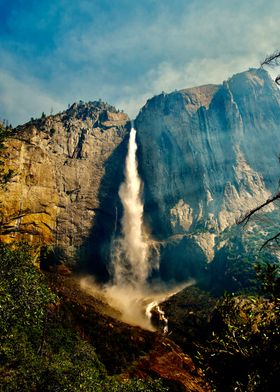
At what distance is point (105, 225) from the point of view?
350 ft

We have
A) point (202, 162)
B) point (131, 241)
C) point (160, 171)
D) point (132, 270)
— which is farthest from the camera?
point (160, 171)

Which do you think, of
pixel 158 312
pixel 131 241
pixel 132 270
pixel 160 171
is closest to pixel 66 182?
pixel 131 241

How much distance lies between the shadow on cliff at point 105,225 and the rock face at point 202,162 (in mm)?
A: 9492

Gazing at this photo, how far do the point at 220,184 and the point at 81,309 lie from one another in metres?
68.9

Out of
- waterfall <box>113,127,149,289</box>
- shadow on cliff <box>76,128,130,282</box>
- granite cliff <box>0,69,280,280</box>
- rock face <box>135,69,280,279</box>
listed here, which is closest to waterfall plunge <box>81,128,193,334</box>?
waterfall <box>113,127,149,289</box>

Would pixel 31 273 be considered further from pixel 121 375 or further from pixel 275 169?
pixel 275 169

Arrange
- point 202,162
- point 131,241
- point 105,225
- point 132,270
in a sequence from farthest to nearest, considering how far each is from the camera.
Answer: point 202,162 → point 105,225 → point 131,241 → point 132,270

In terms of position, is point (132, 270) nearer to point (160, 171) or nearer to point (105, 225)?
point (105, 225)

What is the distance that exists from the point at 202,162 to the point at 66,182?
47.6 m

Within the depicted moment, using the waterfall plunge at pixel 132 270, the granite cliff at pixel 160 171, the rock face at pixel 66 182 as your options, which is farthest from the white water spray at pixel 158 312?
the rock face at pixel 66 182

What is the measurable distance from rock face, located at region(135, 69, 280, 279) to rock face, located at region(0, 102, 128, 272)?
13631 millimetres

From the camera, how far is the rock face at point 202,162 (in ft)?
343

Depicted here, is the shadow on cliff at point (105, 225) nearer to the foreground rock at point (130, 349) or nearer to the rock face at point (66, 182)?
the rock face at point (66, 182)

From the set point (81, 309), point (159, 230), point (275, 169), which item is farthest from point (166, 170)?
point (81, 309)
